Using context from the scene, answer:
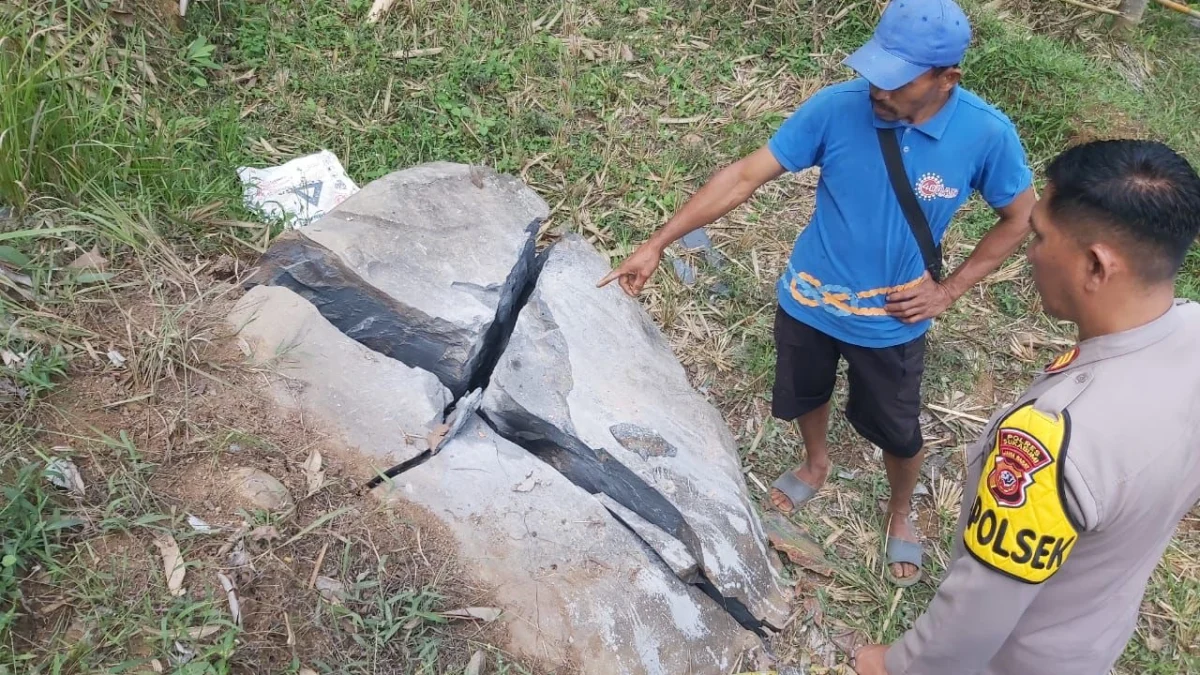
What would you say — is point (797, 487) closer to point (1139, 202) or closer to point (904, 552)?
point (904, 552)

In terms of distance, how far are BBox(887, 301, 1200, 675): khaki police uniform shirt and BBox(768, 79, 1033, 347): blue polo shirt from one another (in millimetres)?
805

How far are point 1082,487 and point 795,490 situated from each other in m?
1.94

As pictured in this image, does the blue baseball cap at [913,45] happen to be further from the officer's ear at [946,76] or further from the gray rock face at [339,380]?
the gray rock face at [339,380]

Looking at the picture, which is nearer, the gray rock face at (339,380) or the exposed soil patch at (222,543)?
the exposed soil patch at (222,543)

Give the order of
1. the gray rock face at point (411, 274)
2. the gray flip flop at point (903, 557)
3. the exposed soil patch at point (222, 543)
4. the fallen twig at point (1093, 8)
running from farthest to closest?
the fallen twig at point (1093, 8)
the gray flip flop at point (903, 557)
the gray rock face at point (411, 274)
the exposed soil patch at point (222, 543)

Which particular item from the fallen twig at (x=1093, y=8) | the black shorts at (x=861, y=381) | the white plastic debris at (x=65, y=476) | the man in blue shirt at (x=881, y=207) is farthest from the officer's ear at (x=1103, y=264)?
the fallen twig at (x=1093, y=8)

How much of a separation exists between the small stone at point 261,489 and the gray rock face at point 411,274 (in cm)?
72

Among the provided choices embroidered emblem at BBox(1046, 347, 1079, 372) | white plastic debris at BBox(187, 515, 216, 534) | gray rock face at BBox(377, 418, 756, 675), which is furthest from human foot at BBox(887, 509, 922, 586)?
white plastic debris at BBox(187, 515, 216, 534)

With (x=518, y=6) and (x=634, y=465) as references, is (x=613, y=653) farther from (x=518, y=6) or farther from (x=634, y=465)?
(x=518, y=6)

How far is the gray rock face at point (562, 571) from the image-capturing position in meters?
2.34

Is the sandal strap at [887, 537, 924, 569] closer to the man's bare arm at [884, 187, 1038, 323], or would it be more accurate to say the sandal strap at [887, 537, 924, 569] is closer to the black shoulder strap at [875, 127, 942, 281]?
the man's bare arm at [884, 187, 1038, 323]

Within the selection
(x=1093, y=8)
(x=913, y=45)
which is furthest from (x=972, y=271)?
(x=1093, y=8)

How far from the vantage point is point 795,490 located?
3.34 m

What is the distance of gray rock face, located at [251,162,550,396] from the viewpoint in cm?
298
